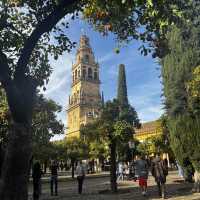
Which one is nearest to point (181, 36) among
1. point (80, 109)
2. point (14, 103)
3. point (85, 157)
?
point (14, 103)

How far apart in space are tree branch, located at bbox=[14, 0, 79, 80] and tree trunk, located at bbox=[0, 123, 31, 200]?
1223 millimetres

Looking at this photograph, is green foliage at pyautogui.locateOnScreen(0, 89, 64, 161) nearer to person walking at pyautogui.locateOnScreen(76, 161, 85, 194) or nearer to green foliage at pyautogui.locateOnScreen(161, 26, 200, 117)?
person walking at pyautogui.locateOnScreen(76, 161, 85, 194)

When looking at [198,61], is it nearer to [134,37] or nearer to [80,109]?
[134,37]

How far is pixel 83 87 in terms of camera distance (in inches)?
4589

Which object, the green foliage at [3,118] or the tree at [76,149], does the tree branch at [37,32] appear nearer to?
the green foliage at [3,118]

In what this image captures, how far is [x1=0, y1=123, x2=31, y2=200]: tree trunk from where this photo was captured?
26.6 feet

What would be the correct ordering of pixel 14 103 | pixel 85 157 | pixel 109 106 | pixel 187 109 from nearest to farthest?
pixel 14 103
pixel 187 109
pixel 109 106
pixel 85 157

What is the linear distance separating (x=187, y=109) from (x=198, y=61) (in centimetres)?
234

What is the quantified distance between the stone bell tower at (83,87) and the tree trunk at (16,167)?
341 feet

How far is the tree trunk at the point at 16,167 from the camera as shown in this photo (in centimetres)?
809

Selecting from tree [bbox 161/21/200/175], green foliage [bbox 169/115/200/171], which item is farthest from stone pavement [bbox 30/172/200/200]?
tree [bbox 161/21/200/175]

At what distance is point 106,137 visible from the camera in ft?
70.0

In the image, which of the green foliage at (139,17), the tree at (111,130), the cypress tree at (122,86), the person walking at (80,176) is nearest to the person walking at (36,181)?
the person walking at (80,176)

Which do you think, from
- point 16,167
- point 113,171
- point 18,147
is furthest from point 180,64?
point 16,167
